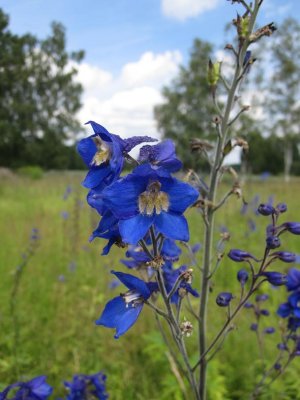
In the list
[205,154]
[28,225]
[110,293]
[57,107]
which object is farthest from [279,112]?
[205,154]

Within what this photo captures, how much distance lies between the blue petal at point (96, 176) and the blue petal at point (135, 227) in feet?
0.45

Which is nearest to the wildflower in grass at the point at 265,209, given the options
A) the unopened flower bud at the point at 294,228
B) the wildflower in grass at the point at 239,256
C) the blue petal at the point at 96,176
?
the unopened flower bud at the point at 294,228

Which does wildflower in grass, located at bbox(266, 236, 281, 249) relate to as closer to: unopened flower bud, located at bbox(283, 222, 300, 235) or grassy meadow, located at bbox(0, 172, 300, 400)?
unopened flower bud, located at bbox(283, 222, 300, 235)

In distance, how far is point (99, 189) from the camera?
A: 1255mm

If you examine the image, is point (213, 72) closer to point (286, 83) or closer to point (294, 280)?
point (294, 280)

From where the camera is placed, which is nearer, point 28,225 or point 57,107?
point 28,225

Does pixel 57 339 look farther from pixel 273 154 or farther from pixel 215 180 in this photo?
pixel 273 154

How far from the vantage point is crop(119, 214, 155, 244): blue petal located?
3.77ft

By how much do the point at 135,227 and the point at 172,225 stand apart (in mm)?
96

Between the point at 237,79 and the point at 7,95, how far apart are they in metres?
45.6

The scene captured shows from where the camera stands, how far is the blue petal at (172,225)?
118cm

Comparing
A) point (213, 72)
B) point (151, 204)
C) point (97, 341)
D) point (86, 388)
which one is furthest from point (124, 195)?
point (97, 341)

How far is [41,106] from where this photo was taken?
46.0 m

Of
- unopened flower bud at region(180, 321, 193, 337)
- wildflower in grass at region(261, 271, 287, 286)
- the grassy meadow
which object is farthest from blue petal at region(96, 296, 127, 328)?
the grassy meadow
